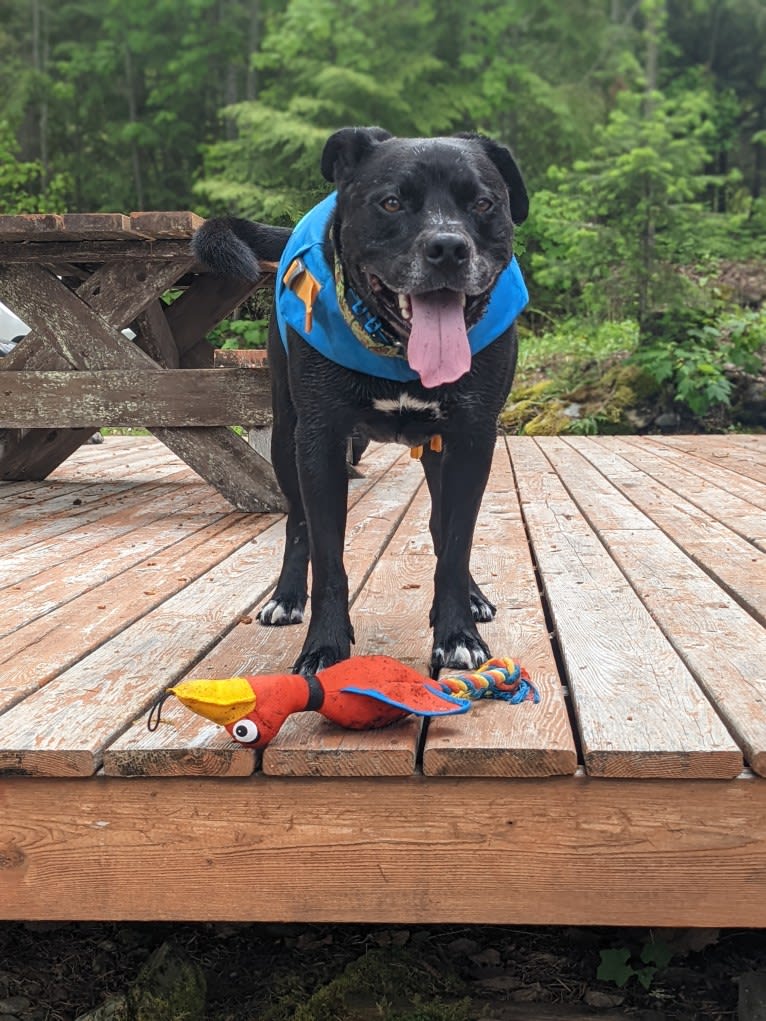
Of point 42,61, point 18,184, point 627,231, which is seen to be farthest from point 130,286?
point 42,61

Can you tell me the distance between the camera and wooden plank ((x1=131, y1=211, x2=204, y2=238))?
3840mm

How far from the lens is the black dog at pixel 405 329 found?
188cm

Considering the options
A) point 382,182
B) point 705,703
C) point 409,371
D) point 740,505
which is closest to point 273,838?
point 705,703

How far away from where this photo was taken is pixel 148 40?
58.4 ft

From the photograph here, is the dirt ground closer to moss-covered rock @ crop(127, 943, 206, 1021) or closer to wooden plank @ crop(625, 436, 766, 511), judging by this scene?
moss-covered rock @ crop(127, 943, 206, 1021)

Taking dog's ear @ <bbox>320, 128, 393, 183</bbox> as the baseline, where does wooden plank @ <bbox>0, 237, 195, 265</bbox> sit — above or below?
below

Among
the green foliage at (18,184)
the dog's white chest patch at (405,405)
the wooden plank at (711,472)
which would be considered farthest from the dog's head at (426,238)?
the green foliage at (18,184)

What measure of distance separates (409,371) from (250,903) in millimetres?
1014

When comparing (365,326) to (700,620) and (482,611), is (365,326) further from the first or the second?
(700,620)

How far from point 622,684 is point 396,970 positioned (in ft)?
2.21

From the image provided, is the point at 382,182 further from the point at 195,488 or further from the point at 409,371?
the point at 195,488

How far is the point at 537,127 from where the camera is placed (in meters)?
16.5

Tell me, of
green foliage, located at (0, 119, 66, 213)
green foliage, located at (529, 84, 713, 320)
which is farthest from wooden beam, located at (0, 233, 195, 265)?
green foliage, located at (0, 119, 66, 213)

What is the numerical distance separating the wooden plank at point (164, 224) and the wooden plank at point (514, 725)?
194 cm
